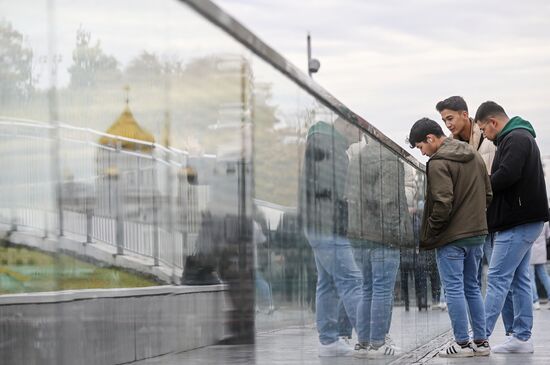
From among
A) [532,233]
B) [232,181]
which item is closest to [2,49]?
[232,181]

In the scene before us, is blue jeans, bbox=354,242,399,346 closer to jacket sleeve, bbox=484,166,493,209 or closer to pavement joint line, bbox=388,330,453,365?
pavement joint line, bbox=388,330,453,365

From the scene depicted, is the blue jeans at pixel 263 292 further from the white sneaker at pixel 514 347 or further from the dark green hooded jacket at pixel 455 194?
the white sneaker at pixel 514 347

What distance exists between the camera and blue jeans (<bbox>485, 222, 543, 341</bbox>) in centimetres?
935

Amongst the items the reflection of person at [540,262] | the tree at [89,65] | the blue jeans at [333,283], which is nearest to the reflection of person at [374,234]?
the blue jeans at [333,283]

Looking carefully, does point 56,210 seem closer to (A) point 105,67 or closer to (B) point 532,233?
(A) point 105,67

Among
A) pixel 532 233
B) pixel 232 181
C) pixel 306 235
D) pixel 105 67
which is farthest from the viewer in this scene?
pixel 532 233

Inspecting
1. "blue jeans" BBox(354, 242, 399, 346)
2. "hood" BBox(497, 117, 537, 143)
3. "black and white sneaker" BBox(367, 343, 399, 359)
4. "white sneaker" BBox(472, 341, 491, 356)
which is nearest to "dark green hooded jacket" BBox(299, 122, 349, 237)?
"blue jeans" BBox(354, 242, 399, 346)

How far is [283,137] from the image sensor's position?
4883mm

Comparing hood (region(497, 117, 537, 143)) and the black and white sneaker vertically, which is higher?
hood (region(497, 117, 537, 143))

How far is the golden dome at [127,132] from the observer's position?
3285 millimetres

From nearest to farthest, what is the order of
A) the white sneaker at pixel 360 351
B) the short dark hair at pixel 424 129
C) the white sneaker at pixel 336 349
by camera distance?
1. the white sneaker at pixel 336 349
2. the white sneaker at pixel 360 351
3. the short dark hair at pixel 424 129

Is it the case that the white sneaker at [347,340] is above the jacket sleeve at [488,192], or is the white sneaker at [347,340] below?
below

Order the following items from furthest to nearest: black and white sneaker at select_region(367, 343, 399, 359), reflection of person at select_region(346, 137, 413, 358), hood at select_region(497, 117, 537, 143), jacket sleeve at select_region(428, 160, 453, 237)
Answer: hood at select_region(497, 117, 537, 143)
jacket sleeve at select_region(428, 160, 453, 237)
black and white sneaker at select_region(367, 343, 399, 359)
reflection of person at select_region(346, 137, 413, 358)

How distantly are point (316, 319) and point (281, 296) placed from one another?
2.24 ft
